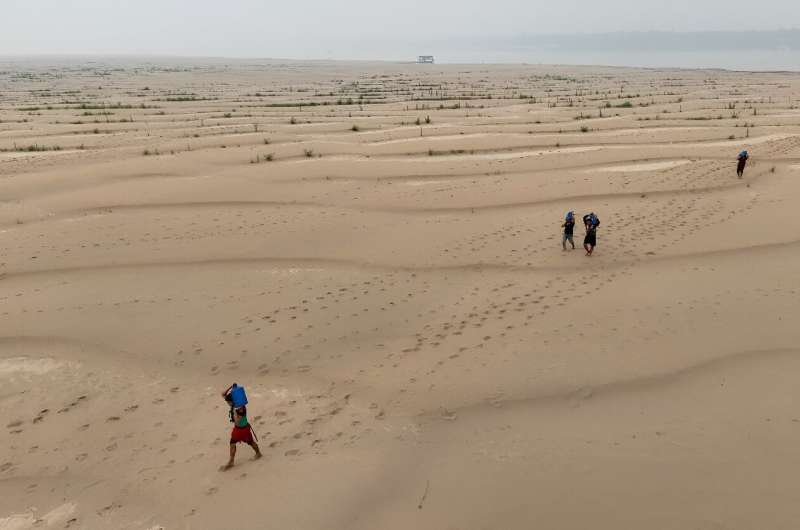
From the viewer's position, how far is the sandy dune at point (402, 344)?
572cm

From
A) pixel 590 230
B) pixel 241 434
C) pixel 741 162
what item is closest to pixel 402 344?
pixel 241 434

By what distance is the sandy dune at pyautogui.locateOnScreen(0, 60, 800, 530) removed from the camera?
18.8 feet

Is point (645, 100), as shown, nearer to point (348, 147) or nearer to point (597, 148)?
point (597, 148)

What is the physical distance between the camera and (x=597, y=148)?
2203 centimetres

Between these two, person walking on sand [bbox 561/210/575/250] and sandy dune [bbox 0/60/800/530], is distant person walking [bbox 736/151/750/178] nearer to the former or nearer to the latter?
sandy dune [bbox 0/60/800/530]

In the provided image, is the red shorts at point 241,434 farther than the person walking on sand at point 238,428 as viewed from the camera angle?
Yes

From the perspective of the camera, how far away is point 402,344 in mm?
8586

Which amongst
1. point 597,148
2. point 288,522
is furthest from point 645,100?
point 288,522

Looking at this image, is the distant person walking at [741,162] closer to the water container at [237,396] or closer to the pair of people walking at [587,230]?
the pair of people walking at [587,230]

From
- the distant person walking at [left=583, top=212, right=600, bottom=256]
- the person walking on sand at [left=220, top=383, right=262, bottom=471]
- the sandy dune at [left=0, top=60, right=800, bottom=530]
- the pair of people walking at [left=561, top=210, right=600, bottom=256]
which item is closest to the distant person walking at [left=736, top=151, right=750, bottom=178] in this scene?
the sandy dune at [left=0, top=60, right=800, bottom=530]

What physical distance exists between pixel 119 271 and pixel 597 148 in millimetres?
18370

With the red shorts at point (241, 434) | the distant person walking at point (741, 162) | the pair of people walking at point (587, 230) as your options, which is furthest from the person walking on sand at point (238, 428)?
the distant person walking at point (741, 162)

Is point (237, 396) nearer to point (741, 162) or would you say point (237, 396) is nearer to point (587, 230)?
point (587, 230)

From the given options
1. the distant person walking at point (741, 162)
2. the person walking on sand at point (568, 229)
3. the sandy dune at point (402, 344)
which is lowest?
the sandy dune at point (402, 344)
